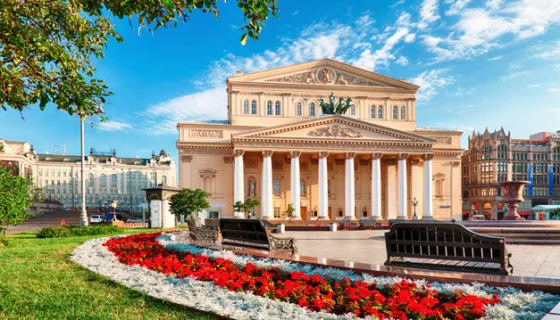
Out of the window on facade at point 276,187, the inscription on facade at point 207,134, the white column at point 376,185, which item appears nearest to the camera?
the white column at point 376,185

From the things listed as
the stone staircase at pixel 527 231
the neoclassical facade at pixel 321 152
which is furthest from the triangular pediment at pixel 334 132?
the stone staircase at pixel 527 231

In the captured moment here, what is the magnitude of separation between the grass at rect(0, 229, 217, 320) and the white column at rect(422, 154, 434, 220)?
1764 inches

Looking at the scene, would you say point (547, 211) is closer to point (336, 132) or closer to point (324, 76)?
point (336, 132)

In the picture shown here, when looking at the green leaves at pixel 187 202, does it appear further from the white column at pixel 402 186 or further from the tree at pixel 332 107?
the white column at pixel 402 186

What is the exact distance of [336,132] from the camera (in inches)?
1790

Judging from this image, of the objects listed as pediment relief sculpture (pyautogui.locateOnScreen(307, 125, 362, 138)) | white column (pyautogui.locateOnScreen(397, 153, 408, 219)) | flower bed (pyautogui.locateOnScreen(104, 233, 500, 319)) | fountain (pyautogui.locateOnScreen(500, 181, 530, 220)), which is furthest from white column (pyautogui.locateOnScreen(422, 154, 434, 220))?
flower bed (pyautogui.locateOnScreen(104, 233, 500, 319))

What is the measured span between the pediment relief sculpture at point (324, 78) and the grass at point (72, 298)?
44011mm

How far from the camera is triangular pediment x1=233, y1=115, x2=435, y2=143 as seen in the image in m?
44.1

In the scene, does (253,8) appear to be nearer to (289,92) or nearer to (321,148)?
(321,148)

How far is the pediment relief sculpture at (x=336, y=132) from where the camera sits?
4509 cm

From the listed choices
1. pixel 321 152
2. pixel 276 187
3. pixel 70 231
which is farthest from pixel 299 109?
pixel 70 231

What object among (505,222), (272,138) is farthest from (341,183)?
(505,222)

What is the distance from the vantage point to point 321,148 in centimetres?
4519

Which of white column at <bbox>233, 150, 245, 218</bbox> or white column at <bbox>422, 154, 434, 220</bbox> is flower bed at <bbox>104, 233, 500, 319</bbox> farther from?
white column at <bbox>422, 154, 434, 220</bbox>
